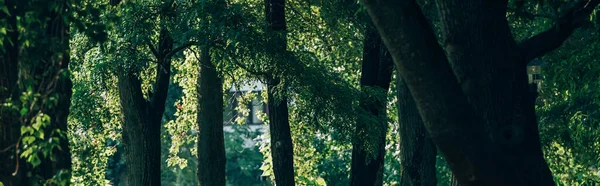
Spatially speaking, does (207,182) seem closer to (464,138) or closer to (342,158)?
(464,138)

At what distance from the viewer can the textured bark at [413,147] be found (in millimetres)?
23188

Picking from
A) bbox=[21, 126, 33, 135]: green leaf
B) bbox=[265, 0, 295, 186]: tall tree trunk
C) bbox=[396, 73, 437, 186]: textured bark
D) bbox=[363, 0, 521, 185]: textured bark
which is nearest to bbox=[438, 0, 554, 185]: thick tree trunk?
bbox=[363, 0, 521, 185]: textured bark

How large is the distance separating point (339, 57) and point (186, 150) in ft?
85.8

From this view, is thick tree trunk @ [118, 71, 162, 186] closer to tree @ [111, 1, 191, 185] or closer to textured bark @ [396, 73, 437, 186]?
tree @ [111, 1, 191, 185]

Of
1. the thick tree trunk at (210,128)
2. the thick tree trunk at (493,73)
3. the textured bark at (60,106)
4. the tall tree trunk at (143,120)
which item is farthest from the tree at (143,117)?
the textured bark at (60,106)

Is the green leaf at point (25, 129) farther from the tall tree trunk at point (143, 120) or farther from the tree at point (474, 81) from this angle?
the tall tree trunk at point (143, 120)

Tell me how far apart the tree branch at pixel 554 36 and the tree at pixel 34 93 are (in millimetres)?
4519

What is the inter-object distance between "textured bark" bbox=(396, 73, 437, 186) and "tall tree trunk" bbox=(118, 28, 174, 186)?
5.14 m

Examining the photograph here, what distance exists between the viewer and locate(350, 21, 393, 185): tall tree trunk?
21281 mm

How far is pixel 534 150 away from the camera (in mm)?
11773

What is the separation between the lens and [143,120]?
2009 centimetres

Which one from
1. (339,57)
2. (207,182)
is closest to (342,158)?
(339,57)

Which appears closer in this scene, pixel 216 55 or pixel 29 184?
pixel 29 184

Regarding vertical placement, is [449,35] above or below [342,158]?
below
